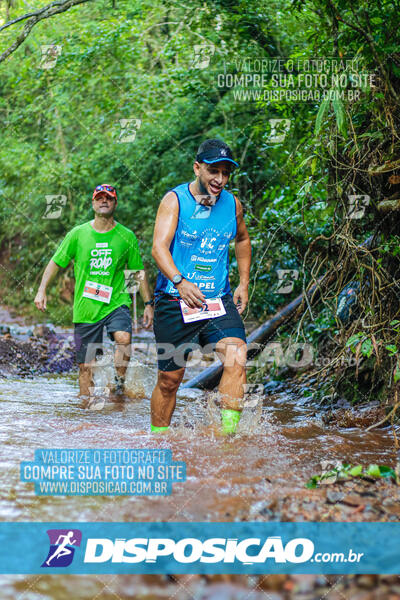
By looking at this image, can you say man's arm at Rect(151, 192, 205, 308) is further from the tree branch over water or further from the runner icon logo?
the tree branch over water

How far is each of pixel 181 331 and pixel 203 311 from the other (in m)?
0.21

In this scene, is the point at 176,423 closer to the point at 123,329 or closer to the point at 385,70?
the point at 123,329

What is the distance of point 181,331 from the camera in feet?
15.0

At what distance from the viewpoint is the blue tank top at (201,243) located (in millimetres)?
4453

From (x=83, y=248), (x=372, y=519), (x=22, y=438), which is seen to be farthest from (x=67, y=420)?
(x=372, y=519)

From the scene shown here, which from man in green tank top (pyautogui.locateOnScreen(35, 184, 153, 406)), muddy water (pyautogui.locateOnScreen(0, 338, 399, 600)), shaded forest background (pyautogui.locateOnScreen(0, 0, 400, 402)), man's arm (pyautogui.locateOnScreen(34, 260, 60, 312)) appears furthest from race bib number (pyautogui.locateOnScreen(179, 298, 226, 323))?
man's arm (pyautogui.locateOnScreen(34, 260, 60, 312))

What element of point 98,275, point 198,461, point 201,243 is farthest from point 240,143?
point 198,461

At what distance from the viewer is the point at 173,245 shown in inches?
176

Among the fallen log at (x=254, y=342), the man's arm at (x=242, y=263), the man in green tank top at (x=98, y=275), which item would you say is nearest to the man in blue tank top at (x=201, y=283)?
the man's arm at (x=242, y=263)

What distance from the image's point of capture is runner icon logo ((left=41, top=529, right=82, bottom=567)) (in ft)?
9.02

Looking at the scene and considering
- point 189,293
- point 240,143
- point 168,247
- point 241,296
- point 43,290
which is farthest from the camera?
point 240,143

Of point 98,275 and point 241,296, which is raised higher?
point 241,296

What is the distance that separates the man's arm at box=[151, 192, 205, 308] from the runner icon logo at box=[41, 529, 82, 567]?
1.69 metres

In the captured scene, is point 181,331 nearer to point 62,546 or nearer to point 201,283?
point 201,283
